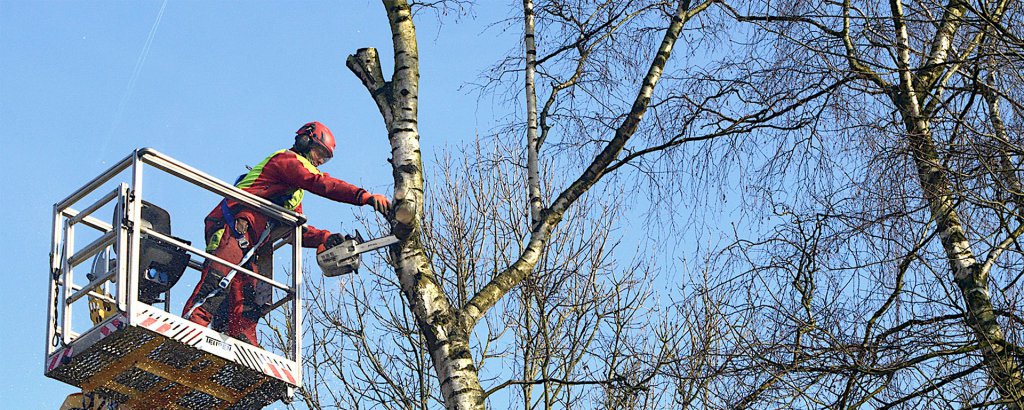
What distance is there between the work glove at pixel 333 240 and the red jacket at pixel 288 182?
0.16m

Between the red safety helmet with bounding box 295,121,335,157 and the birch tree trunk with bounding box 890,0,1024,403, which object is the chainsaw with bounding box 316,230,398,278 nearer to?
the red safety helmet with bounding box 295,121,335,157

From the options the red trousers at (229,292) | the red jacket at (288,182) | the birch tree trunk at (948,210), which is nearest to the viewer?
the birch tree trunk at (948,210)

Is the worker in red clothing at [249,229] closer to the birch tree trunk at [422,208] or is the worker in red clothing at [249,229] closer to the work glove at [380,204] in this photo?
the work glove at [380,204]

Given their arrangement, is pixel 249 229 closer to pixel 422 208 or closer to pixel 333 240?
pixel 333 240

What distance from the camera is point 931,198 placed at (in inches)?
259

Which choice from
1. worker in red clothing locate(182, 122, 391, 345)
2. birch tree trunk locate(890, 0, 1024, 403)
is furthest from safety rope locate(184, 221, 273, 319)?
birch tree trunk locate(890, 0, 1024, 403)

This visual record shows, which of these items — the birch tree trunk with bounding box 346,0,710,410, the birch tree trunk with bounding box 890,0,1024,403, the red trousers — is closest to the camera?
the birch tree trunk with bounding box 890,0,1024,403

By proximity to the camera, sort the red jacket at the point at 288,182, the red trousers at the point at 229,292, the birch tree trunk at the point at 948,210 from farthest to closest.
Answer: the red jacket at the point at 288,182, the red trousers at the point at 229,292, the birch tree trunk at the point at 948,210

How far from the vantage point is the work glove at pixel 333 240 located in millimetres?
8406

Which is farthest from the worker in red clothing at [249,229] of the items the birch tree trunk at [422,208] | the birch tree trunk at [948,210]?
the birch tree trunk at [948,210]

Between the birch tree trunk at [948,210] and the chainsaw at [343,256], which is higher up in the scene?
the chainsaw at [343,256]

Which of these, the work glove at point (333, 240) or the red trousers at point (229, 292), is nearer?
the red trousers at point (229, 292)

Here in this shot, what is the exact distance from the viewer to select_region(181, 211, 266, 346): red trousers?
7.75 metres

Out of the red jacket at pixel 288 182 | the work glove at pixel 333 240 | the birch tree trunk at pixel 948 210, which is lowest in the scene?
the birch tree trunk at pixel 948 210
